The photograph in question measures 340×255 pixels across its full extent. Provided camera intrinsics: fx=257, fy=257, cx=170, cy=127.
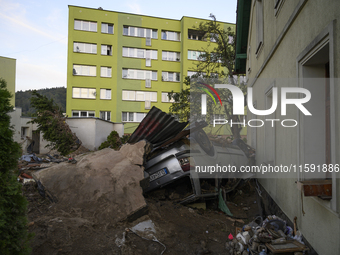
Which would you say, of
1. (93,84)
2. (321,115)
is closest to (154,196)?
(321,115)

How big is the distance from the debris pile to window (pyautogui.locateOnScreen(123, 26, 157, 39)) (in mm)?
27303

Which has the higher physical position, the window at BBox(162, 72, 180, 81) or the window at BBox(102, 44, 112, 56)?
the window at BBox(102, 44, 112, 56)

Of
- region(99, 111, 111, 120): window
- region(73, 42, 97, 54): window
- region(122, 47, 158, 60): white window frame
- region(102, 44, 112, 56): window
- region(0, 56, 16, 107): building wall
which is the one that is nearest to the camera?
region(0, 56, 16, 107): building wall

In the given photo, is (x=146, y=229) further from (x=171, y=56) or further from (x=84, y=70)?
(x=171, y=56)

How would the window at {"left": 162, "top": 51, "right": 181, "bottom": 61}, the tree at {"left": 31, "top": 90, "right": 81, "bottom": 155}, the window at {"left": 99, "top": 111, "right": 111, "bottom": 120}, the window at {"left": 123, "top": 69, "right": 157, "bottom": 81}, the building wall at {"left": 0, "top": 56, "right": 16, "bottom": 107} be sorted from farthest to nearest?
1. the window at {"left": 162, "top": 51, "right": 181, "bottom": 61}
2. the window at {"left": 123, "top": 69, "right": 157, "bottom": 81}
3. the window at {"left": 99, "top": 111, "right": 111, "bottom": 120}
4. the building wall at {"left": 0, "top": 56, "right": 16, "bottom": 107}
5. the tree at {"left": 31, "top": 90, "right": 81, "bottom": 155}

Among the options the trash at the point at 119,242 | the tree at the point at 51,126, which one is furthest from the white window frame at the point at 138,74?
the trash at the point at 119,242

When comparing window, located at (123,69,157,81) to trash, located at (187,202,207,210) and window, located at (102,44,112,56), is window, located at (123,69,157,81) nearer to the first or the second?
window, located at (102,44,112,56)

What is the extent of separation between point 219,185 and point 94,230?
340 cm

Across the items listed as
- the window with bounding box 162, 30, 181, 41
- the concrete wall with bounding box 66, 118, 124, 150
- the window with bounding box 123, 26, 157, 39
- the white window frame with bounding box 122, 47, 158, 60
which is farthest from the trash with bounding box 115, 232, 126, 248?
the window with bounding box 162, 30, 181, 41

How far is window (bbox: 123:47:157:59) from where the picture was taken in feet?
91.6

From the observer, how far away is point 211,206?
6000mm

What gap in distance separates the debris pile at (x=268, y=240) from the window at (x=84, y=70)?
81.9 ft

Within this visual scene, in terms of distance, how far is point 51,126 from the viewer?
12336 mm

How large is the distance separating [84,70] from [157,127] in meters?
22.0
